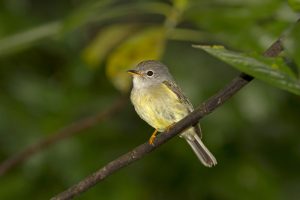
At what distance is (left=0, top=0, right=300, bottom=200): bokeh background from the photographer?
359cm

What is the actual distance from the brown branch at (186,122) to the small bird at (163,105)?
1.67m

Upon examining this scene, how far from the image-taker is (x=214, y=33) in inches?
131

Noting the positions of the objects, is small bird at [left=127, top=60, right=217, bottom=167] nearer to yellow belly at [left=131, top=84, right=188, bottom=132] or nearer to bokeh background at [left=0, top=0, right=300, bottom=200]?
yellow belly at [left=131, top=84, right=188, bottom=132]

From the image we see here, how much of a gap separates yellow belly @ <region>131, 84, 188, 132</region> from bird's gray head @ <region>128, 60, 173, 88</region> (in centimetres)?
18

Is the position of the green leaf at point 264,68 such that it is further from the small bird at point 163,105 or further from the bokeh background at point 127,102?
the small bird at point 163,105

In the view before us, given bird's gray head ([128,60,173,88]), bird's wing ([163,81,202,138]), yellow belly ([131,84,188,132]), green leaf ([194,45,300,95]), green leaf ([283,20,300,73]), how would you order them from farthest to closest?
bird's gray head ([128,60,173,88]) < bird's wing ([163,81,202,138]) < yellow belly ([131,84,188,132]) < green leaf ([283,20,300,73]) < green leaf ([194,45,300,95])

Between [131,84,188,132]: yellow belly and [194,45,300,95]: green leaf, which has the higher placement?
[194,45,300,95]: green leaf

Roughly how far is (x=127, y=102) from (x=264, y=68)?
2464 mm

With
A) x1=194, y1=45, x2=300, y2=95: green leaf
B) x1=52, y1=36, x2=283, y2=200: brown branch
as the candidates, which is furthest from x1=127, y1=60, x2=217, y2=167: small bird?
x1=194, y1=45, x2=300, y2=95: green leaf

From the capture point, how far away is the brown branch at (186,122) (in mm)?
1680

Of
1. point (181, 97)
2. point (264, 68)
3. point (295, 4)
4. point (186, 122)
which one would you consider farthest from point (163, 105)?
point (264, 68)

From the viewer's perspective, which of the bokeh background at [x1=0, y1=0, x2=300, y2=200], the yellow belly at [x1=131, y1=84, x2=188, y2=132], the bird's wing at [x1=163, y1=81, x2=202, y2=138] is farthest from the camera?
the bird's wing at [x1=163, y1=81, x2=202, y2=138]

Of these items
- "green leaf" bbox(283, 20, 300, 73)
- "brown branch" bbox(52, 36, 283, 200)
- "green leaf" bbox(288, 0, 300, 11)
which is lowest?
"brown branch" bbox(52, 36, 283, 200)

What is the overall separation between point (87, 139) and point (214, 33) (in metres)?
1.75
